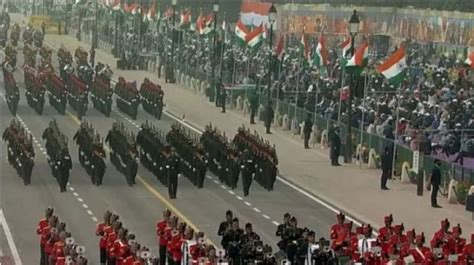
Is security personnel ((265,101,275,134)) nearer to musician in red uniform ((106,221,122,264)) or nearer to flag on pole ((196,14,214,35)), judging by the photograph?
flag on pole ((196,14,214,35))

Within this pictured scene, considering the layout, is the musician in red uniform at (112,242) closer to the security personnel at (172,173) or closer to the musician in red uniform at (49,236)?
the musician in red uniform at (49,236)

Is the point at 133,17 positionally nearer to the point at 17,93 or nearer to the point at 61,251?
the point at 17,93

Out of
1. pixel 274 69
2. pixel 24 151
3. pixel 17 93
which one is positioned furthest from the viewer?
pixel 274 69

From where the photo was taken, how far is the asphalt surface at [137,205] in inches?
1324

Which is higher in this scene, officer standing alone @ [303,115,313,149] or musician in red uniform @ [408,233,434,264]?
musician in red uniform @ [408,233,434,264]

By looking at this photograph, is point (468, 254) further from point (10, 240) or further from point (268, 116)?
point (268, 116)

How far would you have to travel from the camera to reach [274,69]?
67.3 m

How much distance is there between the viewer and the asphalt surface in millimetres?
33625

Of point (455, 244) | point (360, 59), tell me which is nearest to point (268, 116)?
point (360, 59)

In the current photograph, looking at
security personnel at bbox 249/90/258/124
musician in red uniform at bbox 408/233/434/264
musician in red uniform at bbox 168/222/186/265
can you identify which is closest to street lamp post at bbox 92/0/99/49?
security personnel at bbox 249/90/258/124

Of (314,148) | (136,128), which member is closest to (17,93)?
(136,128)

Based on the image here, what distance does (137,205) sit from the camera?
3750cm

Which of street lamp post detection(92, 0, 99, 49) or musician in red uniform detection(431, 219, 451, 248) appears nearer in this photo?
musician in red uniform detection(431, 219, 451, 248)

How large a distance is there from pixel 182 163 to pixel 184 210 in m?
4.65
